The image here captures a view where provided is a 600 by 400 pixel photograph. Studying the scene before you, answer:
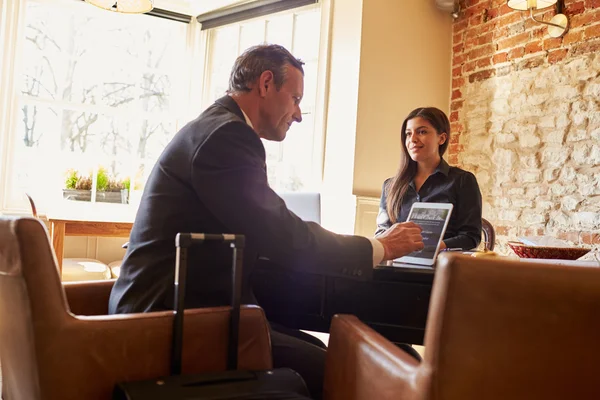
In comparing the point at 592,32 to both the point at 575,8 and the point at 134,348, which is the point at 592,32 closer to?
the point at 575,8

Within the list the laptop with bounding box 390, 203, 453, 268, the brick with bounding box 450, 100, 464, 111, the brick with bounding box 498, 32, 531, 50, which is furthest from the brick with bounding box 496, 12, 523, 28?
the laptop with bounding box 390, 203, 453, 268

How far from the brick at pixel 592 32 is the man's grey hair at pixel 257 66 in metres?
2.67

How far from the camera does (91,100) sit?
5184mm

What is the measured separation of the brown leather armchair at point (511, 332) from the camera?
0.88m

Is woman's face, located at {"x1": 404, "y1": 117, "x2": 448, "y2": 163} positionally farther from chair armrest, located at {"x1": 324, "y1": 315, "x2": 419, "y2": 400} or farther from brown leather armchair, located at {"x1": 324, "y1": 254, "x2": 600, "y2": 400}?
brown leather armchair, located at {"x1": 324, "y1": 254, "x2": 600, "y2": 400}

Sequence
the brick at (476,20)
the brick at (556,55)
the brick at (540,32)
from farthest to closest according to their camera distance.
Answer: the brick at (476,20), the brick at (540,32), the brick at (556,55)

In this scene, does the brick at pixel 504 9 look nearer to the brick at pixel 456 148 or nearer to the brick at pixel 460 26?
the brick at pixel 460 26

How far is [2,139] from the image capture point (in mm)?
4711

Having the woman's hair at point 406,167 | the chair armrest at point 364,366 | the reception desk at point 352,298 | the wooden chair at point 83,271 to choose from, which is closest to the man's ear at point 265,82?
the reception desk at point 352,298

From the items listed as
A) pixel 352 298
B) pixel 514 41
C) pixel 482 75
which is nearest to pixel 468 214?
pixel 352 298

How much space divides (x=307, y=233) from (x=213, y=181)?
0.26 meters

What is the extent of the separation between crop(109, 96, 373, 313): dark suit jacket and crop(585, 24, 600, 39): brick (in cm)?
290

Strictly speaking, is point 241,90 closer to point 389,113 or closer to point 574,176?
point 574,176

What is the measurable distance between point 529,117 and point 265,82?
2.86m
